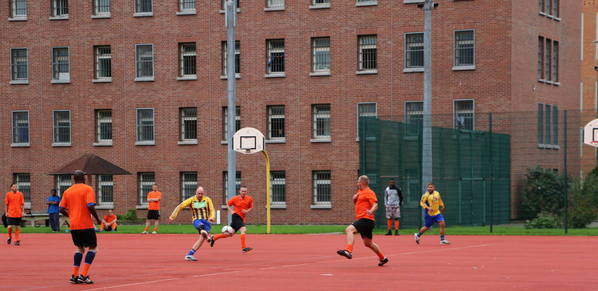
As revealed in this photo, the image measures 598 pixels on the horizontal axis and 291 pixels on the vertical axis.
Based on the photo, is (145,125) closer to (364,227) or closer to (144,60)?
(144,60)

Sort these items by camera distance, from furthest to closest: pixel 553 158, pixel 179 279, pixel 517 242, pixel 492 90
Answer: pixel 492 90 → pixel 553 158 → pixel 517 242 → pixel 179 279

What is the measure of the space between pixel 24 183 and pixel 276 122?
47.4ft

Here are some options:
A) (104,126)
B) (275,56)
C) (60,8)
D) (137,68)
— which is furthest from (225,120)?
(60,8)

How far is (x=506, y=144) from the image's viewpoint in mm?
43656

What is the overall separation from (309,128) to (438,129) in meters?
14.2

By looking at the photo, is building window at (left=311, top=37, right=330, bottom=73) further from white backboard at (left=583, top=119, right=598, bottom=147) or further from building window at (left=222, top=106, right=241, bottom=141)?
white backboard at (left=583, top=119, right=598, bottom=147)

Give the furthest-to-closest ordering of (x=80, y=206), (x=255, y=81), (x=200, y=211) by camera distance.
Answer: (x=255, y=81) → (x=200, y=211) → (x=80, y=206)

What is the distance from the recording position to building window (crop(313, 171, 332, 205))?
57.4 meters

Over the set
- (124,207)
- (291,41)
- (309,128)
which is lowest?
(124,207)

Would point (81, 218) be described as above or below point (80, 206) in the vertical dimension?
below

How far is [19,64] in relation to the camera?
62.9 m

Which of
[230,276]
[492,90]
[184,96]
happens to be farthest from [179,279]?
[184,96]

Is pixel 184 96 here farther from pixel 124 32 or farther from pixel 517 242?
pixel 517 242

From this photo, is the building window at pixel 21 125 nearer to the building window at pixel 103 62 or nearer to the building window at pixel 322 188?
the building window at pixel 103 62
